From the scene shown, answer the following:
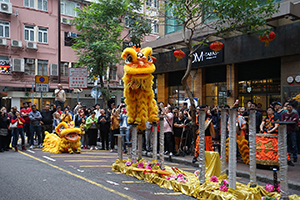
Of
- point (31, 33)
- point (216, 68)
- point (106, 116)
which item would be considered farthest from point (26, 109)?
point (31, 33)

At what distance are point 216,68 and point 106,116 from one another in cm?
845

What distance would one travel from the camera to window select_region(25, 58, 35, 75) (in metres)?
26.0

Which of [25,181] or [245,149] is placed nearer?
[25,181]

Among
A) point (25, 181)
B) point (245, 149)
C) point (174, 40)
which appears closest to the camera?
point (25, 181)

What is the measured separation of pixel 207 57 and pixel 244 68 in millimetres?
2270

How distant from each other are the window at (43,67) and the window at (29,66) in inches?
22.6

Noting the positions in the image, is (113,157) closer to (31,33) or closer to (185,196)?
(185,196)

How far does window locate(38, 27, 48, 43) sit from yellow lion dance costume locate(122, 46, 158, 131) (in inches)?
878

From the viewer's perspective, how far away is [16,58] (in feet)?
82.2

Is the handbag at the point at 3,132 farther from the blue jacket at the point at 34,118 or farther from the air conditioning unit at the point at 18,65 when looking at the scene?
the air conditioning unit at the point at 18,65

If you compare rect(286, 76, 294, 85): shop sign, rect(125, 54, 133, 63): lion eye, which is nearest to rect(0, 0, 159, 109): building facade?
rect(286, 76, 294, 85): shop sign

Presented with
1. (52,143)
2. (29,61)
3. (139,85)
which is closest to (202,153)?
(139,85)

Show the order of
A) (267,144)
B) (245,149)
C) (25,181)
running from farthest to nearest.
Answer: (245,149), (267,144), (25,181)

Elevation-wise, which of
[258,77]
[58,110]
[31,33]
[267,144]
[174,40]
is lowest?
[267,144]
